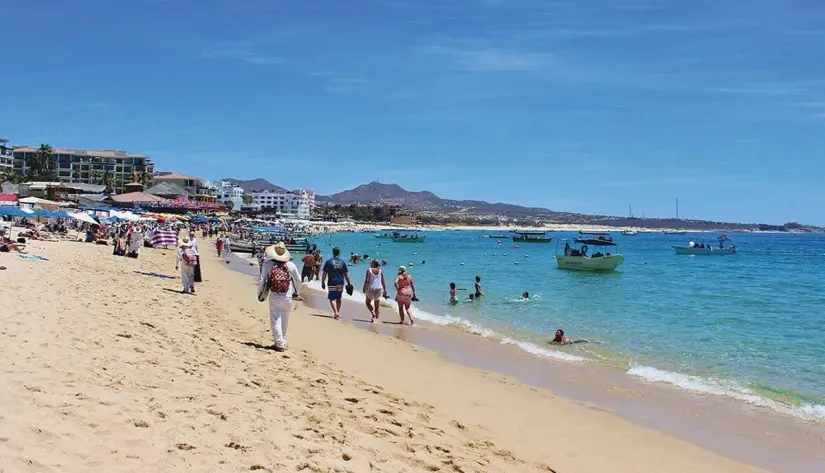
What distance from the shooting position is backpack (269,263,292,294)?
31.3 feet

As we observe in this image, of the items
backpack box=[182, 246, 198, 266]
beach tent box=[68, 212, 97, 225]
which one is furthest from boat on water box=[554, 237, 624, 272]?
backpack box=[182, 246, 198, 266]

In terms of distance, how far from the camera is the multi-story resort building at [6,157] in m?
120

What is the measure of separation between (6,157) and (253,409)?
14409 cm

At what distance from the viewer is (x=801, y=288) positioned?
33.2 meters

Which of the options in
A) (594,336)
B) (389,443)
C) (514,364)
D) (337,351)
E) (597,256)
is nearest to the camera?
(389,443)

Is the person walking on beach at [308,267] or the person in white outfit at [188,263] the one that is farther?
the person walking on beach at [308,267]

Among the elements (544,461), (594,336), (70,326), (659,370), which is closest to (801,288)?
(594,336)

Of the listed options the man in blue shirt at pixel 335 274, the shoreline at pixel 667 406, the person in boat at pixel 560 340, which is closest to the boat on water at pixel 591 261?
the person in boat at pixel 560 340

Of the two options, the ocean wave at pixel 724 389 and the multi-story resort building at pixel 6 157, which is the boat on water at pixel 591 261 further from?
the multi-story resort building at pixel 6 157

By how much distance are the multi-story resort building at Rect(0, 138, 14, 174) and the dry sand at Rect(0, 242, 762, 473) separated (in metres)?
130

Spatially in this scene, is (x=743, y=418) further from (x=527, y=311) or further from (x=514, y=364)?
(x=527, y=311)

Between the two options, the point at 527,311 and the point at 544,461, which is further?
the point at 527,311

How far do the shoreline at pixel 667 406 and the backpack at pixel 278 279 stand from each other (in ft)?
12.4

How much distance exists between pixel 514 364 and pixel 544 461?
18.4 feet
